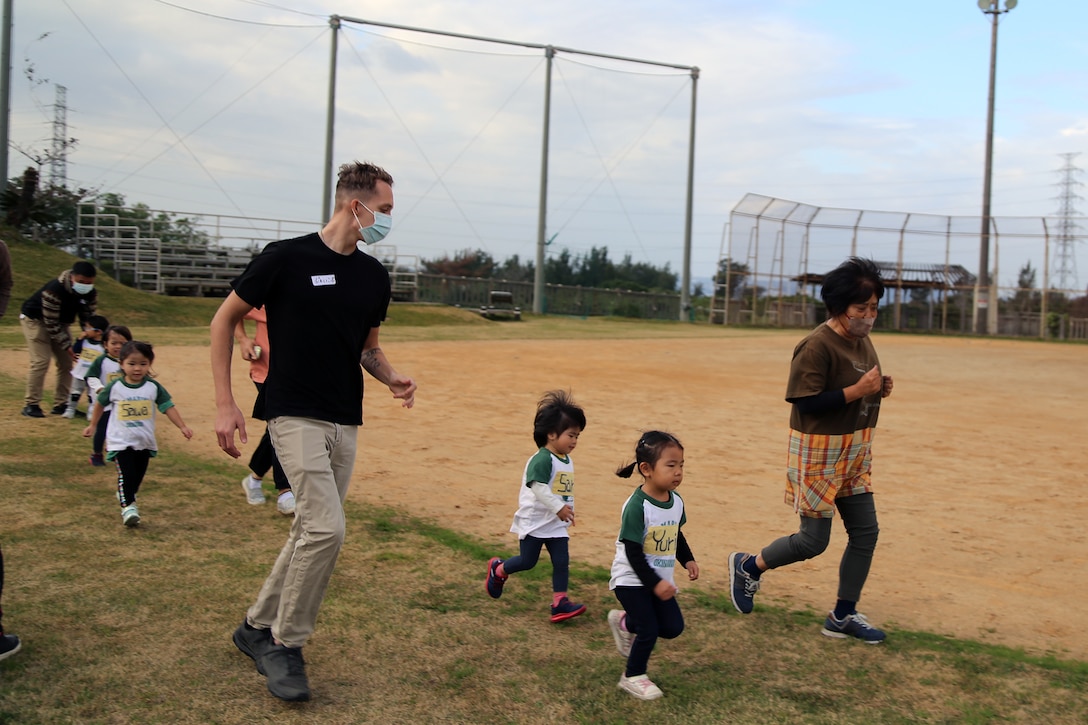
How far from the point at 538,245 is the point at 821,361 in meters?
36.6

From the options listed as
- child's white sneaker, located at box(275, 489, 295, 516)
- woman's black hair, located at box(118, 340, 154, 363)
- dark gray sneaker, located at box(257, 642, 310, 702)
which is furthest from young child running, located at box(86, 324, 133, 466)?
dark gray sneaker, located at box(257, 642, 310, 702)

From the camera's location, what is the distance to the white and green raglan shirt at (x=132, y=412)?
20.5ft

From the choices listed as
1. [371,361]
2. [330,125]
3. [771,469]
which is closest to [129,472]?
[371,361]

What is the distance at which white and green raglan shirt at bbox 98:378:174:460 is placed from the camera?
246 inches

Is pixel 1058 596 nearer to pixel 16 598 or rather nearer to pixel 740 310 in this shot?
pixel 16 598

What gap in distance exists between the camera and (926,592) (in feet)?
18.5

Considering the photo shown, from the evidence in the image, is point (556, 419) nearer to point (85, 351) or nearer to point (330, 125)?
point (85, 351)

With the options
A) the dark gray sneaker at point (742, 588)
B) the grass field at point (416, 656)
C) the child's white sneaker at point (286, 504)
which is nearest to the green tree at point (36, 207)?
the child's white sneaker at point (286, 504)

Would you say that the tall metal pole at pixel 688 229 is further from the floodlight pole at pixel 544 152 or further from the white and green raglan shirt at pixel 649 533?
the white and green raglan shirt at pixel 649 533

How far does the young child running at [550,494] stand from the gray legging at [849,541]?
1.17 metres

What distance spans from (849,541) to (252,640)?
2.95 metres

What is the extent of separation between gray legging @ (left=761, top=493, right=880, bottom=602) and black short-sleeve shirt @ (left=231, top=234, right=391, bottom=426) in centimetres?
242

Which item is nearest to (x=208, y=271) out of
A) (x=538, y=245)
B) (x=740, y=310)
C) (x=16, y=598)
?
(x=538, y=245)

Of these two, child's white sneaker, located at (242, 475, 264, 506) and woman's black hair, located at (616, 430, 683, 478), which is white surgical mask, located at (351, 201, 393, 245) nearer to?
woman's black hair, located at (616, 430, 683, 478)
